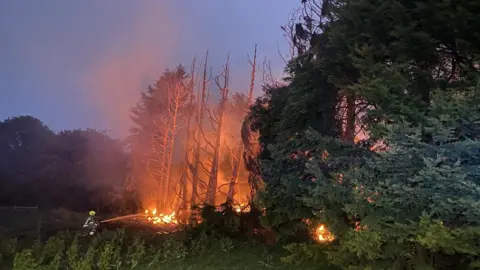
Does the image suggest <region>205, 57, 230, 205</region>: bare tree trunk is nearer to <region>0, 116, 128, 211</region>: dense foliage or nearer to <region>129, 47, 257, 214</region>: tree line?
<region>129, 47, 257, 214</region>: tree line

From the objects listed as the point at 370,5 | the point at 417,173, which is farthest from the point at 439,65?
the point at 417,173

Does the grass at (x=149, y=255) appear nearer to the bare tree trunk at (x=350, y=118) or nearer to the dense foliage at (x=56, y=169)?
the bare tree trunk at (x=350, y=118)

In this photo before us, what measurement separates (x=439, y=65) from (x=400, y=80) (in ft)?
3.88

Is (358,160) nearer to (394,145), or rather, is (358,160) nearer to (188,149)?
(394,145)

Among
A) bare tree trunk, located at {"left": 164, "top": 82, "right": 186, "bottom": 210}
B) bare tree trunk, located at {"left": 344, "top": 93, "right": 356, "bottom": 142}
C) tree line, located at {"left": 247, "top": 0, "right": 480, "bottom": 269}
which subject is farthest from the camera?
bare tree trunk, located at {"left": 164, "top": 82, "right": 186, "bottom": 210}

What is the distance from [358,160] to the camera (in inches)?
161

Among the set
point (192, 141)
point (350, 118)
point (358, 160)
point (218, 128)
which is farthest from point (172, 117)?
point (358, 160)

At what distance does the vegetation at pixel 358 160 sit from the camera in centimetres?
318

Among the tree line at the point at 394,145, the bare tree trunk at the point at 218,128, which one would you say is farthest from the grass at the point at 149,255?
the bare tree trunk at the point at 218,128

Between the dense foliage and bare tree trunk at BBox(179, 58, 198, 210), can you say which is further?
the dense foliage

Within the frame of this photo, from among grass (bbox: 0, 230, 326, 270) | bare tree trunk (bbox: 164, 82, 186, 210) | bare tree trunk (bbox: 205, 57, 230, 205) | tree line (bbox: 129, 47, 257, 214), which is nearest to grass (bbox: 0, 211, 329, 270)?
grass (bbox: 0, 230, 326, 270)

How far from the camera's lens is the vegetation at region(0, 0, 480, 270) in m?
3.18

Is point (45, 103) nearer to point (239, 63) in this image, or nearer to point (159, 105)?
point (159, 105)

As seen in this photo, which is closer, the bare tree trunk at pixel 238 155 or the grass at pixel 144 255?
the grass at pixel 144 255
